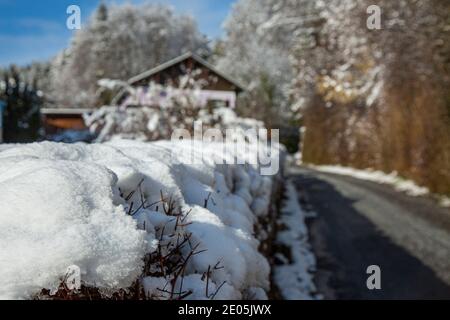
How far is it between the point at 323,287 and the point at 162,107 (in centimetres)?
522

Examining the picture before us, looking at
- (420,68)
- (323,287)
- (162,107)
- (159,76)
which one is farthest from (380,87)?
(159,76)

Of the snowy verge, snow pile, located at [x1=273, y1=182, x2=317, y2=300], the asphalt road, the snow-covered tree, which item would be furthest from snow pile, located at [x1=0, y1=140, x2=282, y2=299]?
the snow-covered tree

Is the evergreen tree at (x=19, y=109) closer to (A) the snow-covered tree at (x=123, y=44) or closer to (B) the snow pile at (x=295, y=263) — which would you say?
(A) the snow-covered tree at (x=123, y=44)

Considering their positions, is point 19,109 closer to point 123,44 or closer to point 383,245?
point 123,44

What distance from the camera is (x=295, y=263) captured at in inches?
216

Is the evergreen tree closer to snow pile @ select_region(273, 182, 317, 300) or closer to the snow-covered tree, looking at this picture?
the snow-covered tree

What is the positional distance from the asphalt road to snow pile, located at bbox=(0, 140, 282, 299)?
277 centimetres

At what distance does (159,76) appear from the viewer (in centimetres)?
2458

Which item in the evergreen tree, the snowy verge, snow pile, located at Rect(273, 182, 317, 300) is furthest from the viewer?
the evergreen tree

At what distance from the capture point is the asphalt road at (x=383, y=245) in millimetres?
4633

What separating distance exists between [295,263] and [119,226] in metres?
4.53

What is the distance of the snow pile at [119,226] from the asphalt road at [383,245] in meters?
2.77

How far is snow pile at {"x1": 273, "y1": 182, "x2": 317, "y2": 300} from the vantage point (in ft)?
14.8

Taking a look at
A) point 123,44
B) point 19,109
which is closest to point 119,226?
point 19,109
